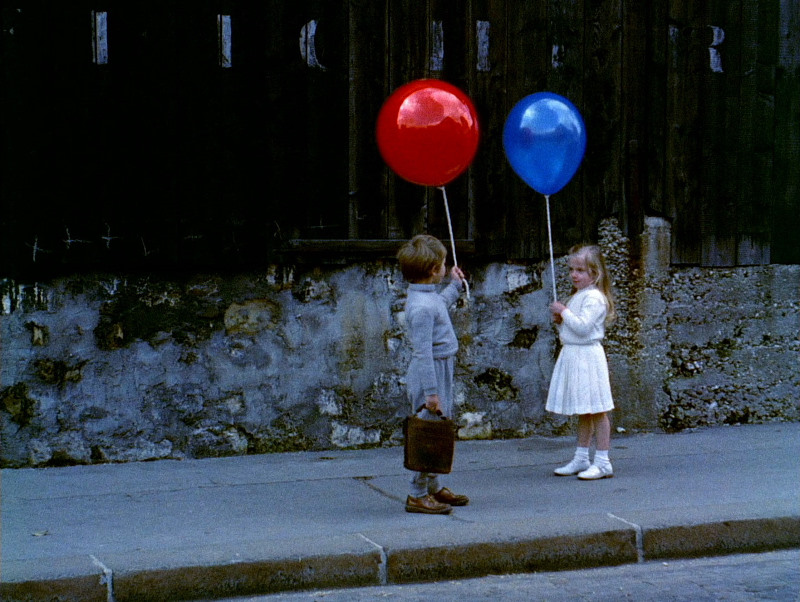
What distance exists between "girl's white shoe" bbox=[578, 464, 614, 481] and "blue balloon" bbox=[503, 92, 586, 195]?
152cm

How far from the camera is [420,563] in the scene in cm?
424

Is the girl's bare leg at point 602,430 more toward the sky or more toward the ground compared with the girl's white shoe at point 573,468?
more toward the sky

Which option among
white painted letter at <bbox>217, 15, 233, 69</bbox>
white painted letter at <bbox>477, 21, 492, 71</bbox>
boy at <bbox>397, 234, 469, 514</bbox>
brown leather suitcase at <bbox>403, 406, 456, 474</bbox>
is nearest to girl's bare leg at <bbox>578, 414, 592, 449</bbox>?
boy at <bbox>397, 234, 469, 514</bbox>

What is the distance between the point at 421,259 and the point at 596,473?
1.61 meters

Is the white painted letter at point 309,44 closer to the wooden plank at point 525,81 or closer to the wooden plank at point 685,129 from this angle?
the wooden plank at point 525,81

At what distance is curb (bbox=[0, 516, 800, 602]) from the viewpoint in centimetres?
387

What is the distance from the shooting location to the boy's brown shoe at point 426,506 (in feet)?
15.8

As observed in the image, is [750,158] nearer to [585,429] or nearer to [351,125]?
[585,429]

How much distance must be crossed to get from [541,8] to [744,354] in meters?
2.64

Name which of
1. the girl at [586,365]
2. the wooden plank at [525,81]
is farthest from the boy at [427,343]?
the wooden plank at [525,81]

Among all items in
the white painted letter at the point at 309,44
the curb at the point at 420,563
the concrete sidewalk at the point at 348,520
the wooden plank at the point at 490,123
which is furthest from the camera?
the wooden plank at the point at 490,123

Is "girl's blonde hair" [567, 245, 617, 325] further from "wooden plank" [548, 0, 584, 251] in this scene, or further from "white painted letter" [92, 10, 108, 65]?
"white painted letter" [92, 10, 108, 65]

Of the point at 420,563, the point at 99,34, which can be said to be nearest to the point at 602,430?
the point at 420,563

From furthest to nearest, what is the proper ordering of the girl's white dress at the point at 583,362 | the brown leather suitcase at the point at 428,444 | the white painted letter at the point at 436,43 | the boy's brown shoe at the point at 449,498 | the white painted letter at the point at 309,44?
the white painted letter at the point at 436,43, the white painted letter at the point at 309,44, the girl's white dress at the point at 583,362, the boy's brown shoe at the point at 449,498, the brown leather suitcase at the point at 428,444
